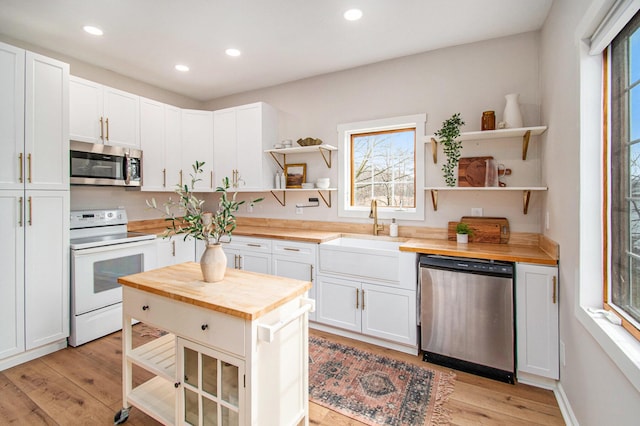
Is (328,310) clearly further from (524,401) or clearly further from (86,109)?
(86,109)

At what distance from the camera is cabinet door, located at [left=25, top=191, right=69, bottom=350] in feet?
7.94

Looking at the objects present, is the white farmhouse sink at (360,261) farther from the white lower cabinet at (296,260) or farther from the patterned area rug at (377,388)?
the patterned area rug at (377,388)

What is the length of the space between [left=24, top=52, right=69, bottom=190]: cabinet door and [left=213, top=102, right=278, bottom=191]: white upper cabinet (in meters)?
1.61

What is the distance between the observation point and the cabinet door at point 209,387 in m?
1.31

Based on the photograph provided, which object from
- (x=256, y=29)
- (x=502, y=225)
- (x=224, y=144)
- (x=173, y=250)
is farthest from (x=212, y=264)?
(x=224, y=144)

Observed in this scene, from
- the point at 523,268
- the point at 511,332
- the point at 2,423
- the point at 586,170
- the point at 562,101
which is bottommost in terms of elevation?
the point at 2,423

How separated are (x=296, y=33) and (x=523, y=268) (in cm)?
258

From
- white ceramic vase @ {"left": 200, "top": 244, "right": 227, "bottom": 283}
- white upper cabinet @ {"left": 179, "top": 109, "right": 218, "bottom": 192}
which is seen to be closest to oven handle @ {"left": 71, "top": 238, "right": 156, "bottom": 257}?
white upper cabinet @ {"left": 179, "top": 109, "right": 218, "bottom": 192}

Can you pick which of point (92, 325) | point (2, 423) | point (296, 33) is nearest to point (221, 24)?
point (296, 33)

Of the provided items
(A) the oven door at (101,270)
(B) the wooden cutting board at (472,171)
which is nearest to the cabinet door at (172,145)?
(A) the oven door at (101,270)

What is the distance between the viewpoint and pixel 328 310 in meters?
2.90

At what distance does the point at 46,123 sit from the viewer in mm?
2482

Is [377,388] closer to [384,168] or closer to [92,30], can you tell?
[384,168]

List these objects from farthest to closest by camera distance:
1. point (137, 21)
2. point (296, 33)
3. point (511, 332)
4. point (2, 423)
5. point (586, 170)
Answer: point (296, 33) < point (137, 21) < point (511, 332) < point (2, 423) < point (586, 170)
